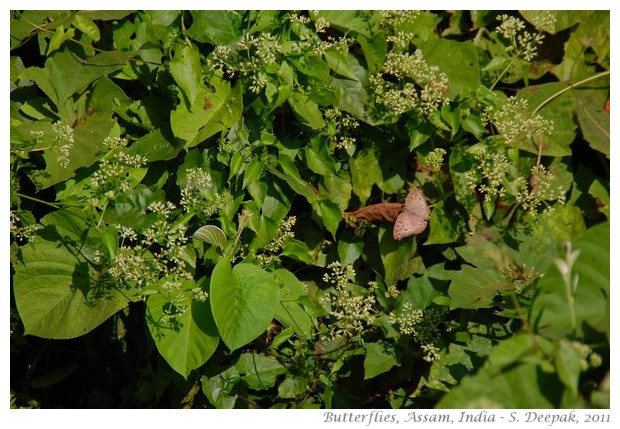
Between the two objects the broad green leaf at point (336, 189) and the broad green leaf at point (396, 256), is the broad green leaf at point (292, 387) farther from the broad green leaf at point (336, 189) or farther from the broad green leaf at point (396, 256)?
the broad green leaf at point (336, 189)

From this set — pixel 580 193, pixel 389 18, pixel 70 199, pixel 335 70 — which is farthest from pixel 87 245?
pixel 580 193

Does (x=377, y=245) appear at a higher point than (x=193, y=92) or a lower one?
lower

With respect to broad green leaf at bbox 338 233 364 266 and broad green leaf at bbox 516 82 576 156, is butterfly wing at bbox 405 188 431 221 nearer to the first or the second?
broad green leaf at bbox 338 233 364 266

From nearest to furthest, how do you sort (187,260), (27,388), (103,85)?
(187,260) → (103,85) → (27,388)

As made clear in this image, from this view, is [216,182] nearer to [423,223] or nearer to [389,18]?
[423,223]

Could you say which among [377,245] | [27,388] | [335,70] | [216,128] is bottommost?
[27,388]

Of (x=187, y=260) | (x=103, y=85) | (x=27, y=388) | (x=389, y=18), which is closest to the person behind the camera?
(x=187, y=260)

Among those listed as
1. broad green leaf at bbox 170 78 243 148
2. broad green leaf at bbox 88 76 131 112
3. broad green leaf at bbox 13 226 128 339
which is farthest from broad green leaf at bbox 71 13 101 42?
broad green leaf at bbox 13 226 128 339

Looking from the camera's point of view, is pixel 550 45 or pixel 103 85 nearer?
pixel 103 85
